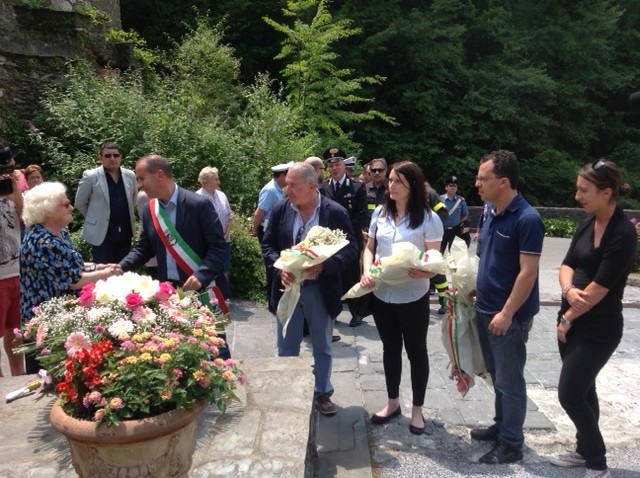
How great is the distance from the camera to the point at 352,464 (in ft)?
12.0

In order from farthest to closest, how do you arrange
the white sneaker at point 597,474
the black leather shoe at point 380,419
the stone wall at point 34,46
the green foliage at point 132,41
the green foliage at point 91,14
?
the green foliage at point 132,41, the green foliage at point 91,14, the stone wall at point 34,46, the black leather shoe at point 380,419, the white sneaker at point 597,474

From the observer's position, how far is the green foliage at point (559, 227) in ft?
57.6

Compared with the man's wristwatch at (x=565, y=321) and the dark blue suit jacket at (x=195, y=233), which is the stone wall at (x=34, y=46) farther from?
the man's wristwatch at (x=565, y=321)

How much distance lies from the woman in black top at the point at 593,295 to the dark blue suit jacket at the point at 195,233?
2.39 meters

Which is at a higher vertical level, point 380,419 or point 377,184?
point 377,184

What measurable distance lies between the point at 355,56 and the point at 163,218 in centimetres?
1773

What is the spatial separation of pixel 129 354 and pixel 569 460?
114 inches

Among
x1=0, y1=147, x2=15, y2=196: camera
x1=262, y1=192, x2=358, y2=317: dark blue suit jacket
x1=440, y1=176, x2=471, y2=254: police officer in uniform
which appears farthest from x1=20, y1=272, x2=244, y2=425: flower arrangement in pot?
x1=440, y1=176, x2=471, y2=254: police officer in uniform

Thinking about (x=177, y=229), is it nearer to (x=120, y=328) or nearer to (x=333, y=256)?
(x=333, y=256)

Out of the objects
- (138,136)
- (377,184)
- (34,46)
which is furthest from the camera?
(34,46)

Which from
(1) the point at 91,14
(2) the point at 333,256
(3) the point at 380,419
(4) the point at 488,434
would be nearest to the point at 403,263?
(2) the point at 333,256

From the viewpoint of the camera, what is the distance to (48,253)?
3.65m

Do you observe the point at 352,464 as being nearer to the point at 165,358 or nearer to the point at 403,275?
the point at 403,275

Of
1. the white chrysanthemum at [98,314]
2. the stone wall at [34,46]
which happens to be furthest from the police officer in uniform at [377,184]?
the stone wall at [34,46]
